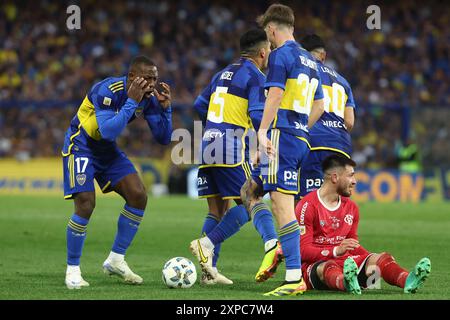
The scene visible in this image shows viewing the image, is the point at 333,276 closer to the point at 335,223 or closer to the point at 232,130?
the point at 335,223

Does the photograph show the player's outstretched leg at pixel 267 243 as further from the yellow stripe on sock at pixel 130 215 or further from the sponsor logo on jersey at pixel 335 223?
the yellow stripe on sock at pixel 130 215

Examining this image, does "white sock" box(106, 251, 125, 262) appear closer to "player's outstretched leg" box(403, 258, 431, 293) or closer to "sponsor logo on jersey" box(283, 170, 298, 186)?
"sponsor logo on jersey" box(283, 170, 298, 186)

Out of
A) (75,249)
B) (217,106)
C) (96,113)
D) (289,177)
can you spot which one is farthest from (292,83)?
(75,249)

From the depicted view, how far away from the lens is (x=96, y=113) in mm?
8461

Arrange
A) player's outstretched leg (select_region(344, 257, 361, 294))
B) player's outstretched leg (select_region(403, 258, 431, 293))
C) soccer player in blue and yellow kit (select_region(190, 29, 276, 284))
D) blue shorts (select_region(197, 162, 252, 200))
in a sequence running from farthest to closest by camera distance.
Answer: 1. blue shorts (select_region(197, 162, 252, 200))
2. soccer player in blue and yellow kit (select_region(190, 29, 276, 284))
3. player's outstretched leg (select_region(344, 257, 361, 294))
4. player's outstretched leg (select_region(403, 258, 431, 293))

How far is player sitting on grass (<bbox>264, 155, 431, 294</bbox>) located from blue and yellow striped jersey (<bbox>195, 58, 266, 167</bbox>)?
127 centimetres

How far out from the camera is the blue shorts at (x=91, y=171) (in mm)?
8406

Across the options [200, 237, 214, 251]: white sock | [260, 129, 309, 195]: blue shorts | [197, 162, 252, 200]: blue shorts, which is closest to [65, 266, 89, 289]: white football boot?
[200, 237, 214, 251]: white sock

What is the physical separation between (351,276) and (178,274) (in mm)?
1667

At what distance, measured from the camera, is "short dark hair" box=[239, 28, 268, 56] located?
29.8 feet

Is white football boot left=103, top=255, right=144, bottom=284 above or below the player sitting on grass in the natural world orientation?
below

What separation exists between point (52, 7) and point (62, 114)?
770 centimetres
